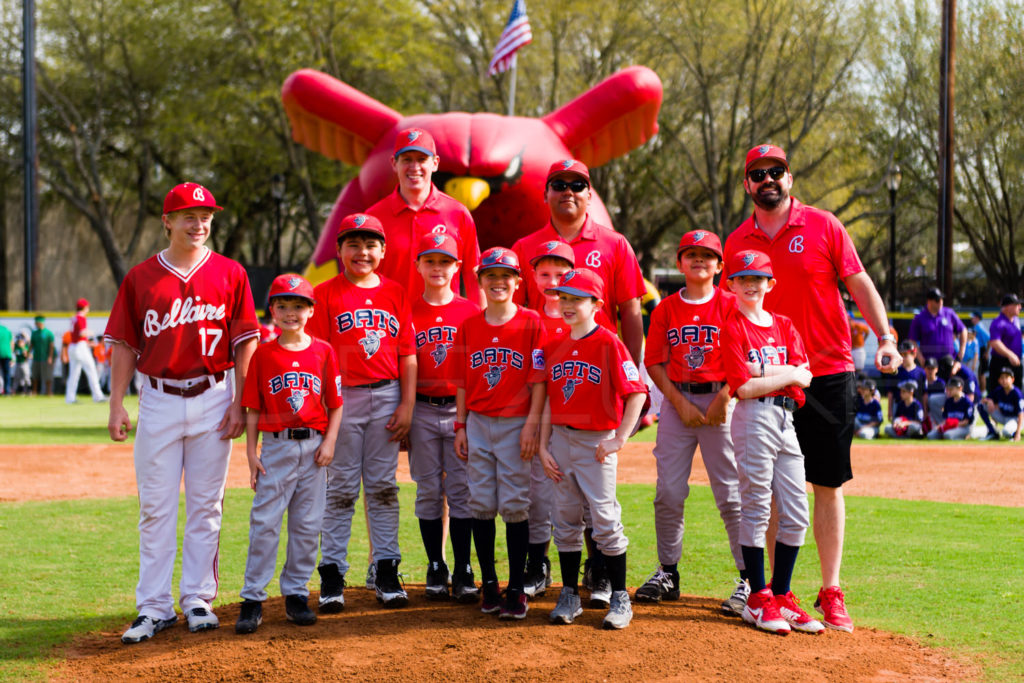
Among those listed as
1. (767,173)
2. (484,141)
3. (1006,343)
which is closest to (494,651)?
(767,173)

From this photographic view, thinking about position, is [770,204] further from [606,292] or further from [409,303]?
[409,303]

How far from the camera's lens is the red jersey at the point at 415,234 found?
522 centimetres

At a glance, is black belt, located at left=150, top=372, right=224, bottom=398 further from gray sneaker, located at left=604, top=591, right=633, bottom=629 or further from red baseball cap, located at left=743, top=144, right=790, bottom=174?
red baseball cap, located at left=743, top=144, right=790, bottom=174

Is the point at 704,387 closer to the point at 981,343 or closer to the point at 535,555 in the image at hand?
the point at 535,555

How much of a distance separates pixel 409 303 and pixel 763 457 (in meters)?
1.89

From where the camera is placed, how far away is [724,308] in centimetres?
457

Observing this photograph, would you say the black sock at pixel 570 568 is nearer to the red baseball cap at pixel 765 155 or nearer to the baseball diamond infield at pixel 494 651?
the baseball diamond infield at pixel 494 651

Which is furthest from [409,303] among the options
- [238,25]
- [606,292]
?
[238,25]

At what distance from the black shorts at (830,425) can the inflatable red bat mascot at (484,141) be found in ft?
16.9

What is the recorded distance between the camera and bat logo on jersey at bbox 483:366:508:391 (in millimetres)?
4434

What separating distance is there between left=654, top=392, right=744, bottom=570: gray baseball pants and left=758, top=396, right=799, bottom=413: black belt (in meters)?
0.28

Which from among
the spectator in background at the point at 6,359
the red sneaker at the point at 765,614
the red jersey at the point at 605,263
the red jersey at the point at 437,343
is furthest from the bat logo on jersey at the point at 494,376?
the spectator in background at the point at 6,359

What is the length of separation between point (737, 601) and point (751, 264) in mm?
1558

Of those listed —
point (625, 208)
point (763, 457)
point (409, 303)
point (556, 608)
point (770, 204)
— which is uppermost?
point (625, 208)
